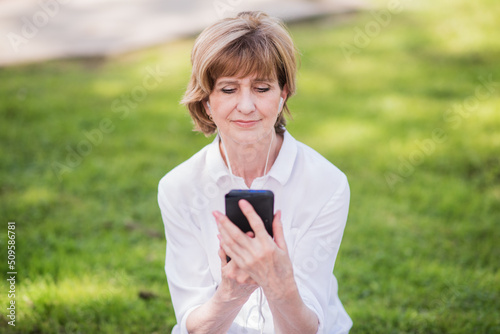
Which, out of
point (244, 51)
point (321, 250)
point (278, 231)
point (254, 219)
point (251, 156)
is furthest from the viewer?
point (251, 156)

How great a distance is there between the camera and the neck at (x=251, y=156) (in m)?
2.36

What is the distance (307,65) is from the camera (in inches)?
290

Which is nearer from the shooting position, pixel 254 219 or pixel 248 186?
pixel 254 219

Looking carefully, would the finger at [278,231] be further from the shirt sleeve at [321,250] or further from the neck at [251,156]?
the neck at [251,156]

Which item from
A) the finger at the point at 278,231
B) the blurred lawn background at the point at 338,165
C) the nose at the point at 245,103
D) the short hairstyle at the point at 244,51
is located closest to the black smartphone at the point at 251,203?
the finger at the point at 278,231

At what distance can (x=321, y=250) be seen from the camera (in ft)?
7.50

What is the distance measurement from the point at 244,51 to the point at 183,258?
97cm

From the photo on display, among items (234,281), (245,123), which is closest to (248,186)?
(245,123)

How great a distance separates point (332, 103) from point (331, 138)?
2.84 feet

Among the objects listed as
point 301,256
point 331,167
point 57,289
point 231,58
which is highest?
point 231,58

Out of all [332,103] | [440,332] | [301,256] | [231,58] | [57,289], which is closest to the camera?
[231,58]

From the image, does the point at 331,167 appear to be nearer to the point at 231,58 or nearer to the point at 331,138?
the point at 231,58

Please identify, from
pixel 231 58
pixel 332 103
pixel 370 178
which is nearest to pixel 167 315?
pixel 231 58

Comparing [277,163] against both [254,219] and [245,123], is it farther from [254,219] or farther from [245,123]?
[254,219]
